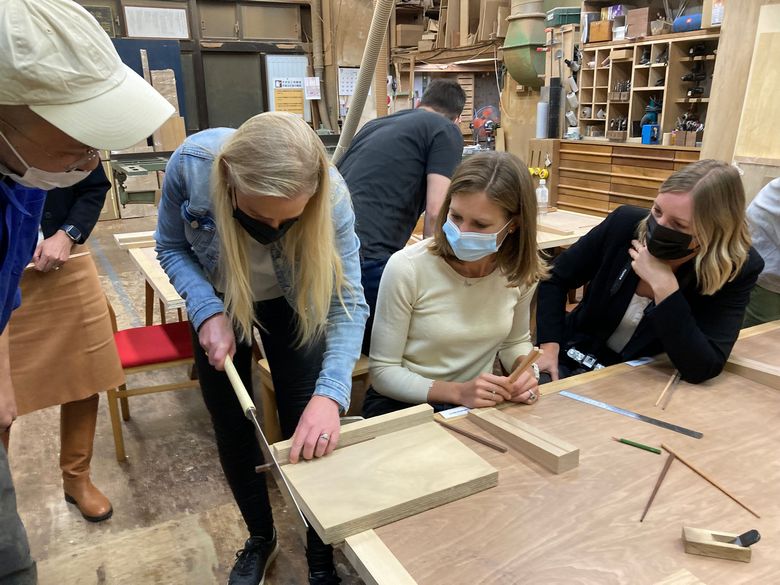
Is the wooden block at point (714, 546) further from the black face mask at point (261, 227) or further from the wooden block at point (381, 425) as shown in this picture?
the black face mask at point (261, 227)

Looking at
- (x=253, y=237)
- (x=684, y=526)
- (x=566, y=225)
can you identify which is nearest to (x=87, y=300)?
(x=253, y=237)

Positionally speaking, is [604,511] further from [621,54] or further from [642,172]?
[621,54]

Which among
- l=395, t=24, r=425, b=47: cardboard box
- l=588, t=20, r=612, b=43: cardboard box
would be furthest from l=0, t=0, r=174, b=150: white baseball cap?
l=395, t=24, r=425, b=47: cardboard box

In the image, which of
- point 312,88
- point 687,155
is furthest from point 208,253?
point 312,88

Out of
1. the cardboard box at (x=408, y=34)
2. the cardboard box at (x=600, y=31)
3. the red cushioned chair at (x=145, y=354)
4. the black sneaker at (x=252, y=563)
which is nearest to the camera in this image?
the black sneaker at (x=252, y=563)

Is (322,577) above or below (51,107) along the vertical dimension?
below

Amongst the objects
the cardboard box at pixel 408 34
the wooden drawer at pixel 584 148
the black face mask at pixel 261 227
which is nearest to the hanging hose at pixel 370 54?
the black face mask at pixel 261 227

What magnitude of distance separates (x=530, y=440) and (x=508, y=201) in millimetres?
653

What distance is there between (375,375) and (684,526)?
2.81ft

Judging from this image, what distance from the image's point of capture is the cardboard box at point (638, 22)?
4137 millimetres

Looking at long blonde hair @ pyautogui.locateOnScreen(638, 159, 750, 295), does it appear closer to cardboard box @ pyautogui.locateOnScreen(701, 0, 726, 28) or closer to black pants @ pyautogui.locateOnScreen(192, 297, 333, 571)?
black pants @ pyautogui.locateOnScreen(192, 297, 333, 571)

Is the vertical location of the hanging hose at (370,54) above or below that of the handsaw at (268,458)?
above

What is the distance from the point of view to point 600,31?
177 inches

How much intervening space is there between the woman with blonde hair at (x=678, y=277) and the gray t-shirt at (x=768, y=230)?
568mm
